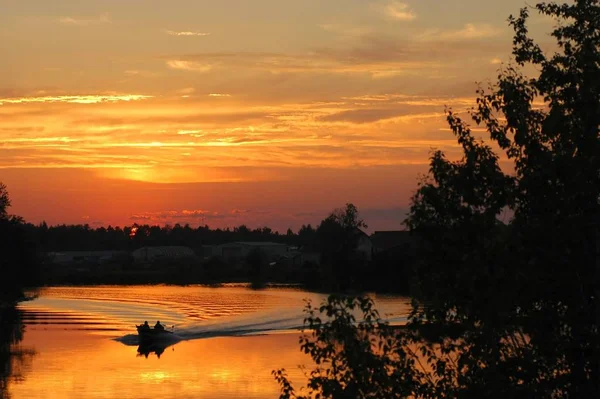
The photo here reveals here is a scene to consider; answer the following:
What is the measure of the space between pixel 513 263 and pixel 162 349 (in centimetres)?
4797

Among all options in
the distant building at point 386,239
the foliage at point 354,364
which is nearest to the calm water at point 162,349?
the foliage at point 354,364

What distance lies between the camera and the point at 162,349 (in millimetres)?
60969

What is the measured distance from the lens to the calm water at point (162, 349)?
43.6 metres

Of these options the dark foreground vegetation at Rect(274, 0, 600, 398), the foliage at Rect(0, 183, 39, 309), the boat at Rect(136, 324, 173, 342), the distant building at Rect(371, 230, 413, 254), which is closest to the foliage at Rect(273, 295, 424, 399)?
the dark foreground vegetation at Rect(274, 0, 600, 398)

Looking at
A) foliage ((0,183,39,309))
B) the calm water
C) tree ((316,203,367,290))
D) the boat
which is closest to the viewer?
the calm water

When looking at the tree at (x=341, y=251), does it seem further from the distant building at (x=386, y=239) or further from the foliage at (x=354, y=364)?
the foliage at (x=354, y=364)

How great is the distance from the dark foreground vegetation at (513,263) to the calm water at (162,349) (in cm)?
791

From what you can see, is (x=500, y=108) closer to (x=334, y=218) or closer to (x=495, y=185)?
(x=495, y=185)

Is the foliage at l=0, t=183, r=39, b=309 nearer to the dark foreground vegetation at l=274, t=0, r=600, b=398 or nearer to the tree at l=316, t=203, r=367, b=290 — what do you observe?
the tree at l=316, t=203, r=367, b=290

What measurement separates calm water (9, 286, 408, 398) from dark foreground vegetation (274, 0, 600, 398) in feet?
25.9

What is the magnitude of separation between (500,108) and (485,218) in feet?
7.54

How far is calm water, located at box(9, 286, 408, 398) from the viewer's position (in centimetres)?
4356

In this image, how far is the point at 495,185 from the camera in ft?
54.2

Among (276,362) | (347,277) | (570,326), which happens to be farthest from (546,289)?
(347,277)
